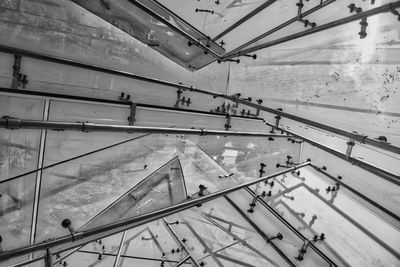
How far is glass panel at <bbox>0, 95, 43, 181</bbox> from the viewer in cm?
153

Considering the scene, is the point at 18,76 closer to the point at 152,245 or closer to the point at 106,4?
the point at 106,4

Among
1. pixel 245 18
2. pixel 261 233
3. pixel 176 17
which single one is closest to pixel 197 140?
pixel 261 233

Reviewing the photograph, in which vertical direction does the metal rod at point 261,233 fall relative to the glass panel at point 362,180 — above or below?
below

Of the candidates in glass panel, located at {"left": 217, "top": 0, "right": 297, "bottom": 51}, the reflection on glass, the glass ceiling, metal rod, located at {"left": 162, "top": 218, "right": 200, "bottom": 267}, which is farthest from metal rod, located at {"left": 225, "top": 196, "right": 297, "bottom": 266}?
glass panel, located at {"left": 217, "top": 0, "right": 297, "bottom": 51}

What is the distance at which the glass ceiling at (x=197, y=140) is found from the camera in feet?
5.56

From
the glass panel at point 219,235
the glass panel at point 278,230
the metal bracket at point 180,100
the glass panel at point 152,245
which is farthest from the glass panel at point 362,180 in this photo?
the glass panel at point 152,245

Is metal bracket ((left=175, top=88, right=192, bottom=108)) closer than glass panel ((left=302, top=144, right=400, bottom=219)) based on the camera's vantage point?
No

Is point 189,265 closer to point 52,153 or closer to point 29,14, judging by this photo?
point 52,153

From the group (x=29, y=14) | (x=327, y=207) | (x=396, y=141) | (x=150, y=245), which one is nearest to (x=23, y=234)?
(x=29, y=14)

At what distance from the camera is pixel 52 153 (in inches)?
66.9

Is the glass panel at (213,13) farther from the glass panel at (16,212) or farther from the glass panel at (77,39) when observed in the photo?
the glass panel at (16,212)

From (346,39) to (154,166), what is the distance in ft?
6.74

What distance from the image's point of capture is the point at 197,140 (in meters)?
2.50

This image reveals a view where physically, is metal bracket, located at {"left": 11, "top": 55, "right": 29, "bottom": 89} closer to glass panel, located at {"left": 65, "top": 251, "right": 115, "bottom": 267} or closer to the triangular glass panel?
the triangular glass panel
